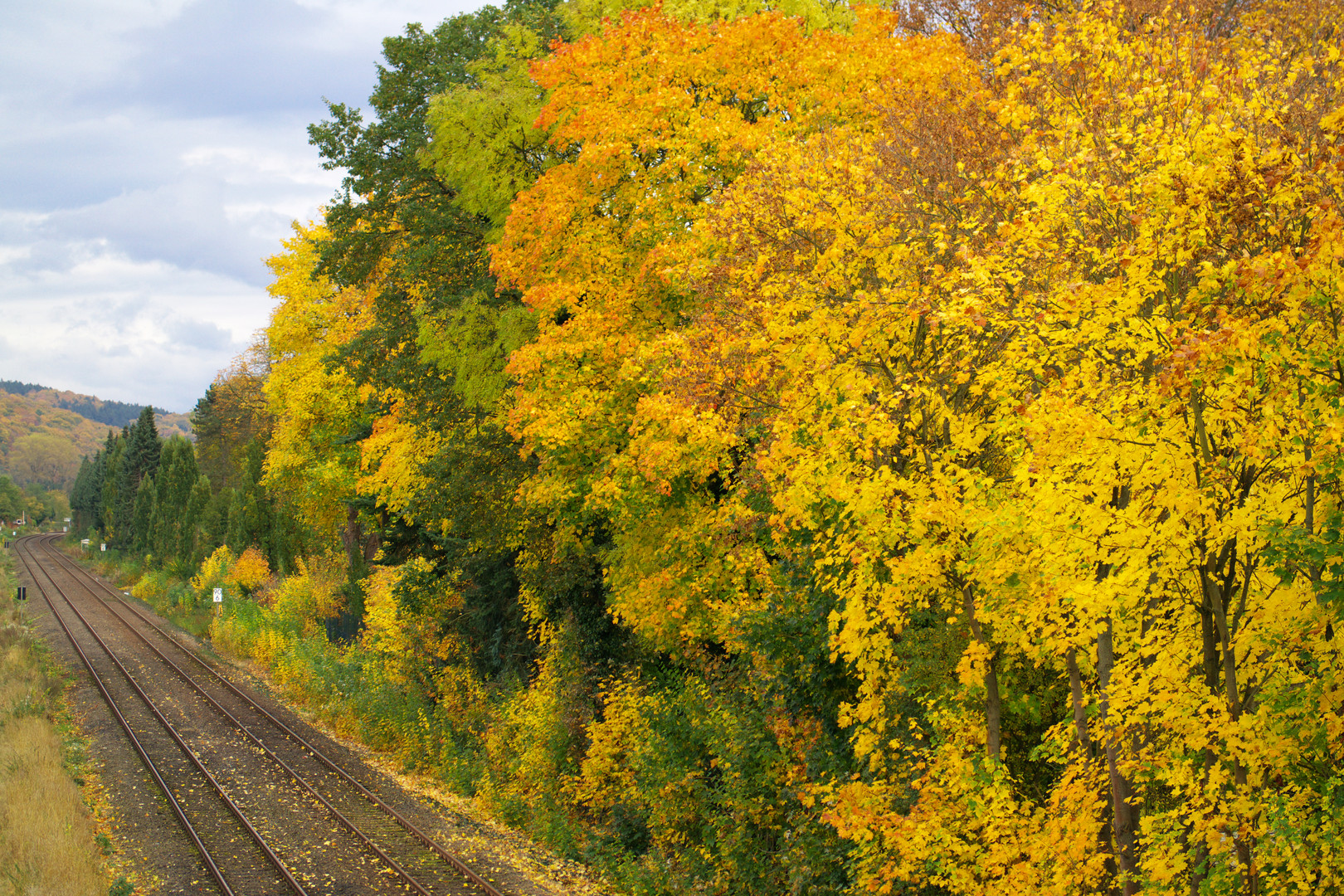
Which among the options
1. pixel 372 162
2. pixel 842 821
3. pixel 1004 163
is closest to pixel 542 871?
pixel 842 821

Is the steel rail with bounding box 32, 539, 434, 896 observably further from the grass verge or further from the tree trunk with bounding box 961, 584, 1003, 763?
the tree trunk with bounding box 961, 584, 1003, 763

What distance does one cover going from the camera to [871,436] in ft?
32.2

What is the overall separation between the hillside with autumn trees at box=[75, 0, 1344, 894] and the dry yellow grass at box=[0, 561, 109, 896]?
265 inches

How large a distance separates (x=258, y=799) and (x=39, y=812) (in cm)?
366

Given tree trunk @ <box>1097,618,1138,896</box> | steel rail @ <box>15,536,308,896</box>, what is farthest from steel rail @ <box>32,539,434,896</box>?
tree trunk @ <box>1097,618,1138,896</box>

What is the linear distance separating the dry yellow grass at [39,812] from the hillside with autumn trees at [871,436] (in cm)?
674

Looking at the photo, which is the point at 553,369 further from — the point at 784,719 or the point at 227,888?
the point at 227,888

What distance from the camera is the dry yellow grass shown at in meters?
13.9

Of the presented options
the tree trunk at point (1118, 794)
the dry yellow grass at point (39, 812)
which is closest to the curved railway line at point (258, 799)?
the dry yellow grass at point (39, 812)

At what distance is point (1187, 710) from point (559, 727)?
14.0 m

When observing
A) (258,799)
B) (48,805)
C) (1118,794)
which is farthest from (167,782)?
(1118,794)

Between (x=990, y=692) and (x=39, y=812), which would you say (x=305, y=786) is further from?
(x=990, y=692)

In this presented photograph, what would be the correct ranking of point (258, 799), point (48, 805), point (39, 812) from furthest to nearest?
point (258, 799) → point (48, 805) → point (39, 812)

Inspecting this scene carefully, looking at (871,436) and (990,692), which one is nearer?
(871,436)
